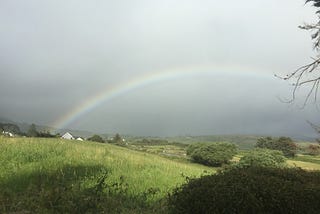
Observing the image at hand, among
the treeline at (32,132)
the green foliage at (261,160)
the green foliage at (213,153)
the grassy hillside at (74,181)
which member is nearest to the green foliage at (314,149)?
the grassy hillside at (74,181)

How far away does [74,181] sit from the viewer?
13.5 metres

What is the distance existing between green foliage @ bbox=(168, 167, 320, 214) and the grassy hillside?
1401 mm

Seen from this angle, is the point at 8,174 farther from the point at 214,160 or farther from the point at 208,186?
the point at 214,160

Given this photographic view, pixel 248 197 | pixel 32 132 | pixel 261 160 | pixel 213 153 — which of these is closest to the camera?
pixel 248 197

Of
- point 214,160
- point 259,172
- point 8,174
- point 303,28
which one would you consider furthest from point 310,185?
point 214,160

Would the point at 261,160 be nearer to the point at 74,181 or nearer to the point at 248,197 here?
the point at 74,181

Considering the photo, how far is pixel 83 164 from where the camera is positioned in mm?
16094

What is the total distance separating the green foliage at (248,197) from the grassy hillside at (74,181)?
1.40m

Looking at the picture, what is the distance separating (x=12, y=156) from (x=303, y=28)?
1265 centimetres

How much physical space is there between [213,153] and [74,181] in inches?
3195

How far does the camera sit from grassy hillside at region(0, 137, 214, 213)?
32.9ft

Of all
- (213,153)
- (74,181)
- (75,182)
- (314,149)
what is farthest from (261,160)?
(213,153)

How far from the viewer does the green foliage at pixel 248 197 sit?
345 inches

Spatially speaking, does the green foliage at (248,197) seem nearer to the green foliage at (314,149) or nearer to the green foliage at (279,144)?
the green foliage at (314,149)
